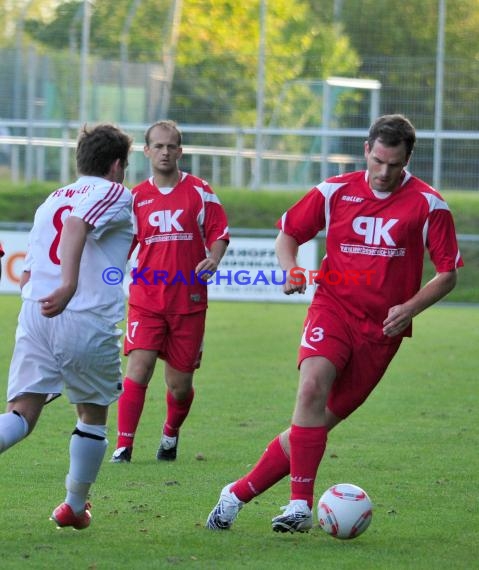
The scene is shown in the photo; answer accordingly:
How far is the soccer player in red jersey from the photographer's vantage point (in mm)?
8055

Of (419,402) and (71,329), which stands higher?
(71,329)

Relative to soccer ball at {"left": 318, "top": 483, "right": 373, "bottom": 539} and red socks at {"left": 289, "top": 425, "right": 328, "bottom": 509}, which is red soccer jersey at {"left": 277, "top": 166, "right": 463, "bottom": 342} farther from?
soccer ball at {"left": 318, "top": 483, "right": 373, "bottom": 539}

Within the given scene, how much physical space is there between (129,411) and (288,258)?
2.39m

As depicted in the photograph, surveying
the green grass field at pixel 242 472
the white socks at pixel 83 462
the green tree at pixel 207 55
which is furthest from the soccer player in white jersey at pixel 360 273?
the green tree at pixel 207 55

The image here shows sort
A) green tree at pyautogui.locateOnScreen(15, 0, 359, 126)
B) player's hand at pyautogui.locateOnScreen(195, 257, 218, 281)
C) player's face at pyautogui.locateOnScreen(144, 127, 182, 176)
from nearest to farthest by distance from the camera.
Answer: player's hand at pyautogui.locateOnScreen(195, 257, 218, 281) → player's face at pyautogui.locateOnScreen(144, 127, 182, 176) → green tree at pyautogui.locateOnScreen(15, 0, 359, 126)

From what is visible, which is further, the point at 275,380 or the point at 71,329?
the point at 275,380

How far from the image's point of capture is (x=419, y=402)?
10.8m

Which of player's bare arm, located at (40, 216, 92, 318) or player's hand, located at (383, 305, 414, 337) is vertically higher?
player's bare arm, located at (40, 216, 92, 318)

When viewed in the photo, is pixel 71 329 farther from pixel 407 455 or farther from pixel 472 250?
pixel 472 250

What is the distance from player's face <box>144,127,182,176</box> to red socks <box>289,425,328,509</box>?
283 centimetres

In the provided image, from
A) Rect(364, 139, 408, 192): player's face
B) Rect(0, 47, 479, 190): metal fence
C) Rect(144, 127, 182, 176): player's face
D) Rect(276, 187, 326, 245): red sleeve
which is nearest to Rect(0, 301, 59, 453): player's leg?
Rect(276, 187, 326, 245): red sleeve

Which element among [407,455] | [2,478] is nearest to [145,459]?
[2,478]

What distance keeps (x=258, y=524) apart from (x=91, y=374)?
3.93 ft

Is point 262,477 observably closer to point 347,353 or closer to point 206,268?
point 347,353
